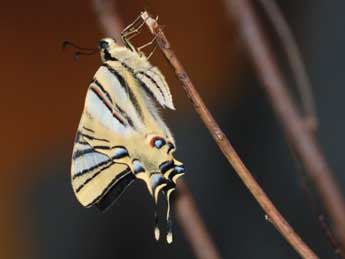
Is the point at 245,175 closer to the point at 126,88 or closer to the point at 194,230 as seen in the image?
the point at 194,230

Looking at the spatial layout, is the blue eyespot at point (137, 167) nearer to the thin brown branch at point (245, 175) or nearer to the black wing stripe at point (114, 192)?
the black wing stripe at point (114, 192)

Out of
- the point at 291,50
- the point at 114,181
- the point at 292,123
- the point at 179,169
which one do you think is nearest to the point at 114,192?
the point at 114,181

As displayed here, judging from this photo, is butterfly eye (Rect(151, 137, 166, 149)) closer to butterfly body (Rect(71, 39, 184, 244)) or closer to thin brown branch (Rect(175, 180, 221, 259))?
butterfly body (Rect(71, 39, 184, 244))

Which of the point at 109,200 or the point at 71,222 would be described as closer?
the point at 109,200

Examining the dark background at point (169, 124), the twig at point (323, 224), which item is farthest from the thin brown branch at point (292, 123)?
the dark background at point (169, 124)

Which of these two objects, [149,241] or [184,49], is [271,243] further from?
[184,49]

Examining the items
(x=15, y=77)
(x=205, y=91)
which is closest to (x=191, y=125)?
(x=205, y=91)

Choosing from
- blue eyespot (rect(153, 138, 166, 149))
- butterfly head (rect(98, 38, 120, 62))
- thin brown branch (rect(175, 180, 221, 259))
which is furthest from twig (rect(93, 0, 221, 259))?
butterfly head (rect(98, 38, 120, 62))
